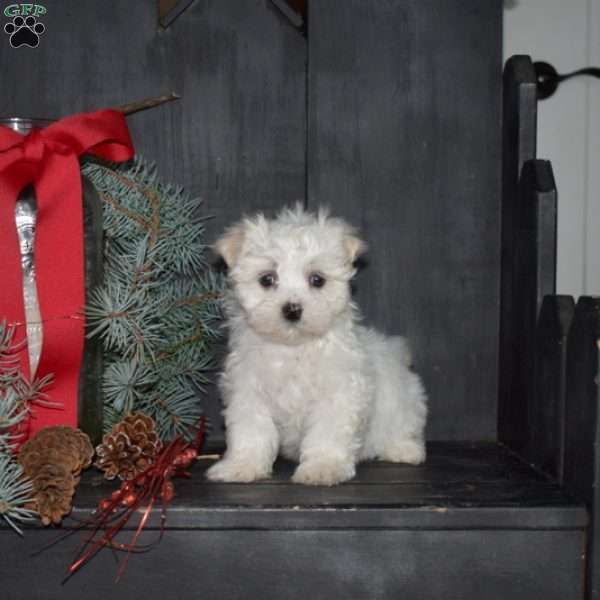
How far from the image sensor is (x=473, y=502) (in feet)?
6.93

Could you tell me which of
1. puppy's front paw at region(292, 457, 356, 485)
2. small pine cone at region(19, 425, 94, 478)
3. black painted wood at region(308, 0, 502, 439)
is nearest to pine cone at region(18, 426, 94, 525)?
small pine cone at region(19, 425, 94, 478)

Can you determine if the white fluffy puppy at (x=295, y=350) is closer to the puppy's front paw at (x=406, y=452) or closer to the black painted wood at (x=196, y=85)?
the puppy's front paw at (x=406, y=452)

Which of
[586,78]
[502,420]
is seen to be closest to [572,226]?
[586,78]

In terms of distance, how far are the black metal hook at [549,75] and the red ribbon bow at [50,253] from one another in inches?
74.0

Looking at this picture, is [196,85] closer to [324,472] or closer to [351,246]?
[351,246]

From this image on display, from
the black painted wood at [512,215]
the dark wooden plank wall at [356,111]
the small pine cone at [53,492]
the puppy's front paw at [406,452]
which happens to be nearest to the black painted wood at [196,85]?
the dark wooden plank wall at [356,111]

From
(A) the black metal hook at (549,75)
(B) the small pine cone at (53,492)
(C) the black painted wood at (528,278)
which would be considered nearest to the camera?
(B) the small pine cone at (53,492)

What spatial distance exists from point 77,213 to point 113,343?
0.43 meters

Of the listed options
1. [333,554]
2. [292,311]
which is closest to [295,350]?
[292,311]

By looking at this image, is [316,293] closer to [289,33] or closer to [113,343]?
[113,343]

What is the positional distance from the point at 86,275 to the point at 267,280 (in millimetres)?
521

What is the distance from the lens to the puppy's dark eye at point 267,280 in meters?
2.64

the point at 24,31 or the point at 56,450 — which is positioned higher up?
the point at 24,31

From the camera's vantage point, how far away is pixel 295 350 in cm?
265
